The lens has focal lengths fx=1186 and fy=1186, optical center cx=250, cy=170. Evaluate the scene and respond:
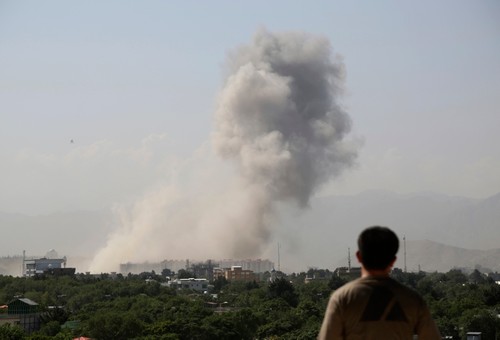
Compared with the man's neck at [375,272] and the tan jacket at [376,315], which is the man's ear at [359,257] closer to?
the man's neck at [375,272]

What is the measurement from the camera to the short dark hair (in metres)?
6.75

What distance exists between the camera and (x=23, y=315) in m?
94.7

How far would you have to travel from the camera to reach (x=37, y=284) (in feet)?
479

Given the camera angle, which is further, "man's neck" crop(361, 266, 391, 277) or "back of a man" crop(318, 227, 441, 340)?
"man's neck" crop(361, 266, 391, 277)

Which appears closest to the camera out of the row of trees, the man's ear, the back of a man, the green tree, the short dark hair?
the back of a man

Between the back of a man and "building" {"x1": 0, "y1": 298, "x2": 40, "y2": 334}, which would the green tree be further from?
the back of a man

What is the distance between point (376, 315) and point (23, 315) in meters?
90.7

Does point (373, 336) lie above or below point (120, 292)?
below

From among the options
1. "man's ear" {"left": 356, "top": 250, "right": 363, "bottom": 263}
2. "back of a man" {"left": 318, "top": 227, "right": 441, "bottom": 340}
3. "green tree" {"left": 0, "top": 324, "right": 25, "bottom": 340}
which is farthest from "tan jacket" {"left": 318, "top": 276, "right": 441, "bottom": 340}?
"green tree" {"left": 0, "top": 324, "right": 25, "bottom": 340}

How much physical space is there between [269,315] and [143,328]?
1889 centimetres

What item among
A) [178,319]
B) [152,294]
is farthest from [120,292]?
[178,319]

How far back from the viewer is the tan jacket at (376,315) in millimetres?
6570

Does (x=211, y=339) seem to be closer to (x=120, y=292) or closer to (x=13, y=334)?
(x=13, y=334)

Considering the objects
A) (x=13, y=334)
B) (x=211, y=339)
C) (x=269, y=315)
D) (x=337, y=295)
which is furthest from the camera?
(x=269, y=315)
